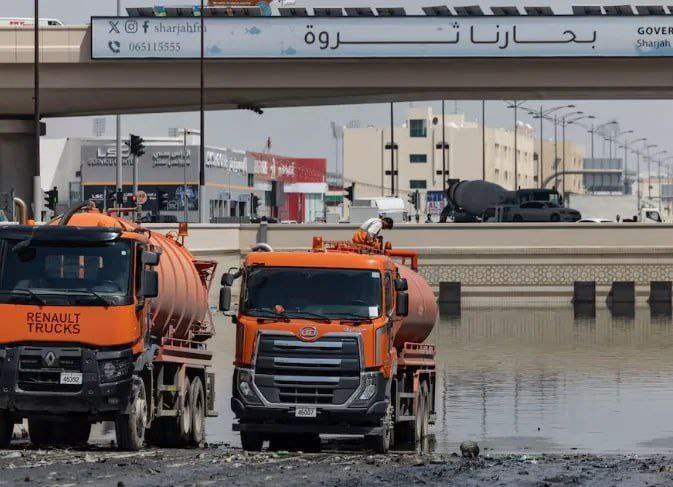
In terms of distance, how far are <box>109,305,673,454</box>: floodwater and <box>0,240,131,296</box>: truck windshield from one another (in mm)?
6095

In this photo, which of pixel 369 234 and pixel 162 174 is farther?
pixel 162 174

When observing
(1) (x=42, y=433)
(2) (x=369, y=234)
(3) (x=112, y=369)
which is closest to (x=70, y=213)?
(3) (x=112, y=369)

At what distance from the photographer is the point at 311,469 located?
20812 mm

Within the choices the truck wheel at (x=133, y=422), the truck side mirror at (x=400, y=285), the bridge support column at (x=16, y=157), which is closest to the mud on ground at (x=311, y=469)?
the truck wheel at (x=133, y=422)

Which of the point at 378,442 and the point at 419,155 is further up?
the point at 419,155

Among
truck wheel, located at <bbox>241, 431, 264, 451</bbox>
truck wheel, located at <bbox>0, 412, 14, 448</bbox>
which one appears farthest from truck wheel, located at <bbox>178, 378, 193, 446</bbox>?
truck wheel, located at <bbox>0, 412, 14, 448</bbox>

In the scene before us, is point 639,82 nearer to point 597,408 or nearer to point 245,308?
point 597,408

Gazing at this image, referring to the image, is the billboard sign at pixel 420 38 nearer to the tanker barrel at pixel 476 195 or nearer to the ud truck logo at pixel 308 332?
the tanker barrel at pixel 476 195

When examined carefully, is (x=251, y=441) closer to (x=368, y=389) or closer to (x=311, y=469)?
(x=368, y=389)

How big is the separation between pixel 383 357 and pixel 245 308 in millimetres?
2123

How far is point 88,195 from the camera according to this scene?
126875 mm

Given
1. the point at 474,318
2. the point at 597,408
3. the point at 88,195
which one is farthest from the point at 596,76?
the point at 88,195

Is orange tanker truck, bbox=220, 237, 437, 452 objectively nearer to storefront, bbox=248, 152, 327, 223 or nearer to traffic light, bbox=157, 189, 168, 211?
traffic light, bbox=157, 189, 168, 211

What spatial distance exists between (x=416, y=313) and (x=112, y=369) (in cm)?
752
